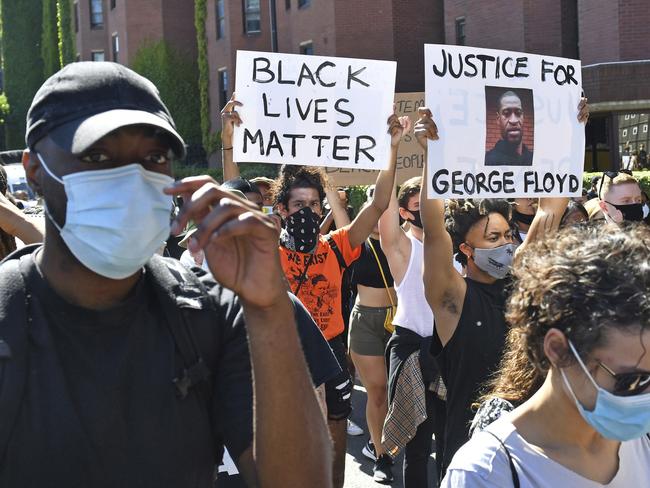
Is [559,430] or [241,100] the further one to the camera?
[241,100]

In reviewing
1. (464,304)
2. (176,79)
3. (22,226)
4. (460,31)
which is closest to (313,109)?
(464,304)

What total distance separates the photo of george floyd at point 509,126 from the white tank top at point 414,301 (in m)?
0.96

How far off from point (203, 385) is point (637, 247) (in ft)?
4.42

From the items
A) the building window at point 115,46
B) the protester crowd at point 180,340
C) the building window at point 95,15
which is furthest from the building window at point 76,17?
the protester crowd at point 180,340

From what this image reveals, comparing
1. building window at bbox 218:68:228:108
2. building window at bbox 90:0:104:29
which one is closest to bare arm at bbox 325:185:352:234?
building window at bbox 218:68:228:108

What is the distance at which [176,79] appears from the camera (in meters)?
40.9

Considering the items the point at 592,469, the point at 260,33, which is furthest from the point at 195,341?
the point at 260,33

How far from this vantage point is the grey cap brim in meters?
1.73

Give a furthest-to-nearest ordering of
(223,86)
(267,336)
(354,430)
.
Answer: (223,86) → (354,430) → (267,336)

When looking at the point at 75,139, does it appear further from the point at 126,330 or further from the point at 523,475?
the point at 523,475

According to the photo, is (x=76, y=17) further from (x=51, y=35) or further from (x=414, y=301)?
(x=414, y=301)

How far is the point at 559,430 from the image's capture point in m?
2.48

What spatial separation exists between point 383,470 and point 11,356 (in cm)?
530

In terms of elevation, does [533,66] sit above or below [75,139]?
above
